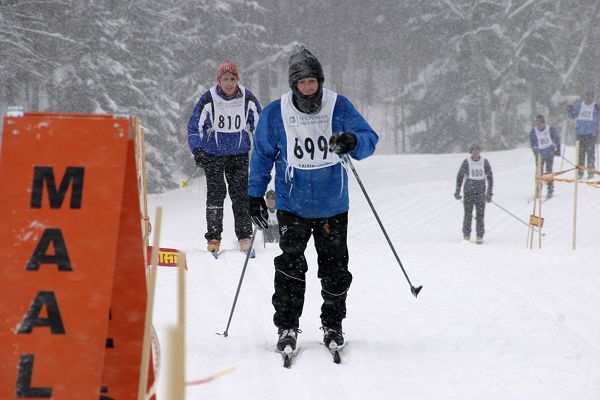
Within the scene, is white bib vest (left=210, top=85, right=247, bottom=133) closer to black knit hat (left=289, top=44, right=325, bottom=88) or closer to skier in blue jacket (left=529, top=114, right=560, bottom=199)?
black knit hat (left=289, top=44, right=325, bottom=88)

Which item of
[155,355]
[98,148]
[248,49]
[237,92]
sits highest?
[248,49]

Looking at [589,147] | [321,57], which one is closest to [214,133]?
[589,147]

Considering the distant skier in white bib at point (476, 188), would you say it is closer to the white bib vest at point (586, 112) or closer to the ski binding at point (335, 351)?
the white bib vest at point (586, 112)

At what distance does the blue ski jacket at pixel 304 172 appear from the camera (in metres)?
4.61

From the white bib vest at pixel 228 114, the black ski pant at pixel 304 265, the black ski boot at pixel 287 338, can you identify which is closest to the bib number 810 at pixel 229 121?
the white bib vest at pixel 228 114

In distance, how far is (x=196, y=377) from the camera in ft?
13.7

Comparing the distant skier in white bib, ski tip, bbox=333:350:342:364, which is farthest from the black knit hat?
the distant skier in white bib

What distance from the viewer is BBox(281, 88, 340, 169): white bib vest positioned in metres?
4.58

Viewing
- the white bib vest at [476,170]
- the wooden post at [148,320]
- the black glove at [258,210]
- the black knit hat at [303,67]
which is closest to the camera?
the wooden post at [148,320]

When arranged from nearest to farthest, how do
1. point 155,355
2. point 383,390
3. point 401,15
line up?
point 155,355
point 383,390
point 401,15

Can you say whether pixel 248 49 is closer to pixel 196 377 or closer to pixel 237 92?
pixel 237 92

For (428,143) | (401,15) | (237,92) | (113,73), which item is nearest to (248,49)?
(113,73)

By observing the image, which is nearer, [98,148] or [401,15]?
[98,148]

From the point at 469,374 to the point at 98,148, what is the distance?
2659mm
